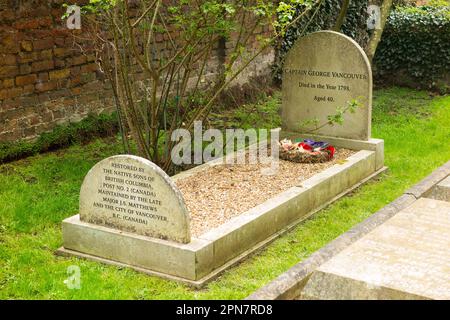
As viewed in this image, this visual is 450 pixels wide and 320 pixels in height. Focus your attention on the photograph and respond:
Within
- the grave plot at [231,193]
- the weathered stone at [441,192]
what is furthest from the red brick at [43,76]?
the weathered stone at [441,192]

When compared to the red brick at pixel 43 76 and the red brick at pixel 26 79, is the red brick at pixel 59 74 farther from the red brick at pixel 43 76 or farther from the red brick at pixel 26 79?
the red brick at pixel 26 79

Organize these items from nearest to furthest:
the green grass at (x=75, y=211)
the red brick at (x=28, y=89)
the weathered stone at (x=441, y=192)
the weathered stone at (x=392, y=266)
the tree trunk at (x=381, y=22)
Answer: the weathered stone at (x=392, y=266)
the green grass at (x=75, y=211)
the weathered stone at (x=441, y=192)
the red brick at (x=28, y=89)
the tree trunk at (x=381, y=22)

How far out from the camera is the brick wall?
29.9 ft

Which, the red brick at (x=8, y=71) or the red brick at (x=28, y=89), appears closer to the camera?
the red brick at (x=8, y=71)

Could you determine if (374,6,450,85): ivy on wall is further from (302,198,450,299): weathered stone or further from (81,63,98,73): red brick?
(302,198,450,299): weathered stone

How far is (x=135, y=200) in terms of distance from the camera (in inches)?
245

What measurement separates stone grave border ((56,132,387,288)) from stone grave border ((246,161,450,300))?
2.89ft

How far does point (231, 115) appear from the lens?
11992 millimetres

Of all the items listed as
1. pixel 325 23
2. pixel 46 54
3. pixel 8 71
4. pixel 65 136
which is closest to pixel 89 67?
pixel 46 54

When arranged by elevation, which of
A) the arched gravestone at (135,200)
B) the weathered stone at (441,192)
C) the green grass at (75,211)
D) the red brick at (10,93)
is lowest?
the green grass at (75,211)

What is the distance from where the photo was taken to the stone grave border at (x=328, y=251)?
4879 millimetres

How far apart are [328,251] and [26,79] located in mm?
5223

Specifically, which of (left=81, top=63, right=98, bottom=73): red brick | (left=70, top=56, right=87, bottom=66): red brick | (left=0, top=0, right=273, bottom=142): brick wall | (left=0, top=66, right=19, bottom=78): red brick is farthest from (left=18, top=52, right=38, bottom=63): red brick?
(left=81, top=63, right=98, bottom=73): red brick

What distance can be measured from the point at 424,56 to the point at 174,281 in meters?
9.62
